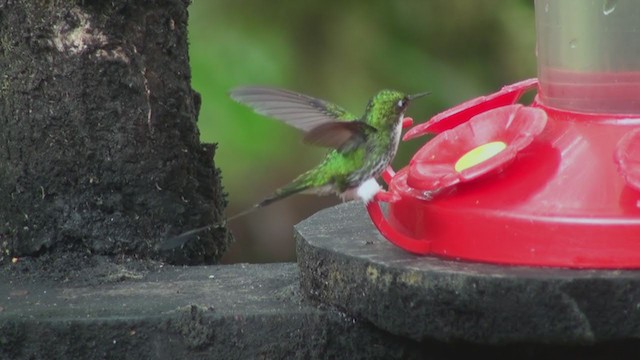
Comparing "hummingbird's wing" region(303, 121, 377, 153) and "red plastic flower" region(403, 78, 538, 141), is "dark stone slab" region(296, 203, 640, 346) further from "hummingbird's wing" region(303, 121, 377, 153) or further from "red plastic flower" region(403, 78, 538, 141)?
"red plastic flower" region(403, 78, 538, 141)

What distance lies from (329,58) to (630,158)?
181cm

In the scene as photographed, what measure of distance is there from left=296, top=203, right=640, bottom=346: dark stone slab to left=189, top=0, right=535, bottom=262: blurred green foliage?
122cm

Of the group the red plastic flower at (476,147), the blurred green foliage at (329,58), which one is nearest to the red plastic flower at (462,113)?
the red plastic flower at (476,147)

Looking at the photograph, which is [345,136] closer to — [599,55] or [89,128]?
[599,55]

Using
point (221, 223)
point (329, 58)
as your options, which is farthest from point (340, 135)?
point (329, 58)

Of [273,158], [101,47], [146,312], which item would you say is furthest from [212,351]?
[273,158]

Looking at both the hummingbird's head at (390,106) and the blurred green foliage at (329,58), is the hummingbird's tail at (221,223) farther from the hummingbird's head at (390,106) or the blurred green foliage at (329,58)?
the blurred green foliage at (329,58)

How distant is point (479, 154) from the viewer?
2.74 metres

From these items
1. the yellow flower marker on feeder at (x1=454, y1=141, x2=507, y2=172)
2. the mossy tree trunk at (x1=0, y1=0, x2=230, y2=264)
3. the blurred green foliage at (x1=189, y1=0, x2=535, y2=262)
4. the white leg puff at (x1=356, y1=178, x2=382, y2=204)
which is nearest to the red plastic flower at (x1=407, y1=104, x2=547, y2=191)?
the yellow flower marker on feeder at (x1=454, y1=141, x2=507, y2=172)

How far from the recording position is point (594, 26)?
2.79 metres

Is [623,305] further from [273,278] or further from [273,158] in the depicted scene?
[273,158]

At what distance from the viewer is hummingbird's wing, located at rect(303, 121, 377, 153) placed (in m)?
2.77

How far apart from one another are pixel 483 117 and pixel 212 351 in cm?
80

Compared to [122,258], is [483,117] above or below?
above
